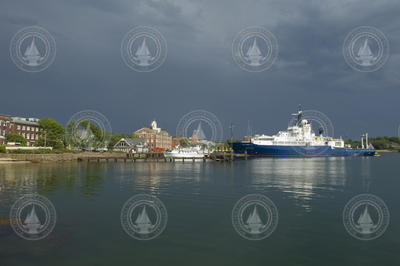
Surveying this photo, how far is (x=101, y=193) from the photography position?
84.9 feet

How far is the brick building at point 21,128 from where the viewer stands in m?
85.1

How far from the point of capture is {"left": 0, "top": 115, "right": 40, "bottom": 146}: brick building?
85125 millimetres

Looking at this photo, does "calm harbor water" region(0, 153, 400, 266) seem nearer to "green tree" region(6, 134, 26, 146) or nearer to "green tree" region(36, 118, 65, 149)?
"green tree" region(6, 134, 26, 146)

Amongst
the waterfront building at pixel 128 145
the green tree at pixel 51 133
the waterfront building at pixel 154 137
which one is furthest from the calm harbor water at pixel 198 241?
the waterfront building at pixel 154 137

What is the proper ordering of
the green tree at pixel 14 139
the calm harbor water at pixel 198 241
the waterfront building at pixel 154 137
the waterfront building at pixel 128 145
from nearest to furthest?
1. the calm harbor water at pixel 198 241
2. the green tree at pixel 14 139
3. the waterfront building at pixel 128 145
4. the waterfront building at pixel 154 137

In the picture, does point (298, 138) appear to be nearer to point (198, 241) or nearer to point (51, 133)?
point (51, 133)

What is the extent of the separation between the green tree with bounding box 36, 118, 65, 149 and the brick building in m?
2.70

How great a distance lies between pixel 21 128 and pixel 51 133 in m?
9.62

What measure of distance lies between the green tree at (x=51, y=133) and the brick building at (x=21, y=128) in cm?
270

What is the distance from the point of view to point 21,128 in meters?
93.1

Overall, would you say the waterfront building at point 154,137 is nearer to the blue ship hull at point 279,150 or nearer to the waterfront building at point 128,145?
the waterfront building at point 128,145

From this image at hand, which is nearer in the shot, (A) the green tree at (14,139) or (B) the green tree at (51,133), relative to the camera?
(A) the green tree at (14,139)

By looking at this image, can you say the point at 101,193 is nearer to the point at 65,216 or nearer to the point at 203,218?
the point at 65,216

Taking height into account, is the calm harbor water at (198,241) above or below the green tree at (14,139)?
below
